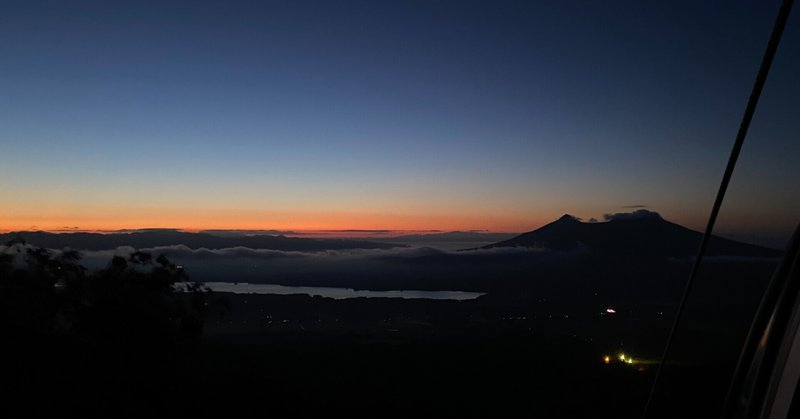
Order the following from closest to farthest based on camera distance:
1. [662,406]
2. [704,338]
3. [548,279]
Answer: [662,406], [704,338], [548,279]

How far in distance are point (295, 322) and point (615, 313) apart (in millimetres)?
72234

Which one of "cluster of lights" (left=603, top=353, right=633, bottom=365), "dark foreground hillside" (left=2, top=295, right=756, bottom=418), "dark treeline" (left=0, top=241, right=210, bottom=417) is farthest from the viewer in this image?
"cluster of lights" (left=603, top=353, right=633, bottom=365)

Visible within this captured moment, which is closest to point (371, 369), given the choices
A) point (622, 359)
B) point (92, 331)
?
point (622, 359)

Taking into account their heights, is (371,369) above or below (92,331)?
below

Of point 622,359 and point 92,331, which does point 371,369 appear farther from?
point 92,331

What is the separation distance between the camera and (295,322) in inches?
4744

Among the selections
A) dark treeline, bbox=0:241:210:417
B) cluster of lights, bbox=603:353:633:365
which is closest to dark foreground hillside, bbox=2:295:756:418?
dark treeline, bbox=0:241:210:417

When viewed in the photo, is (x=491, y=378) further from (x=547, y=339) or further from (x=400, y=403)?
(x=547, y=339)

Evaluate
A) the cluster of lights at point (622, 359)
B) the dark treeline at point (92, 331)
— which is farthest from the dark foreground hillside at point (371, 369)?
the cluster of lights at point (622, 359)

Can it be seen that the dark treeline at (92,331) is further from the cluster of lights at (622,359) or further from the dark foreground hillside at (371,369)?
the cluster of lights at (622,359)

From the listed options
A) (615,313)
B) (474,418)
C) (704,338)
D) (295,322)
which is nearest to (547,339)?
(704,338)

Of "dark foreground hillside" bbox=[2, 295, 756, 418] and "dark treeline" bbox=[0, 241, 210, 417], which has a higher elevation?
"dark treeline" bbox=[0, 241, 210, 417]

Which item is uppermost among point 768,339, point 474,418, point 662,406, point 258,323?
point 768,339

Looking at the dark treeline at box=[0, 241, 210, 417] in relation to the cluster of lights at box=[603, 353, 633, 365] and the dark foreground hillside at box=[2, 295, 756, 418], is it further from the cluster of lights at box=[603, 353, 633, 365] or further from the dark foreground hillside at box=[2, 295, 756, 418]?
the cluster of lights at box=[603, 353, 633, 365]
